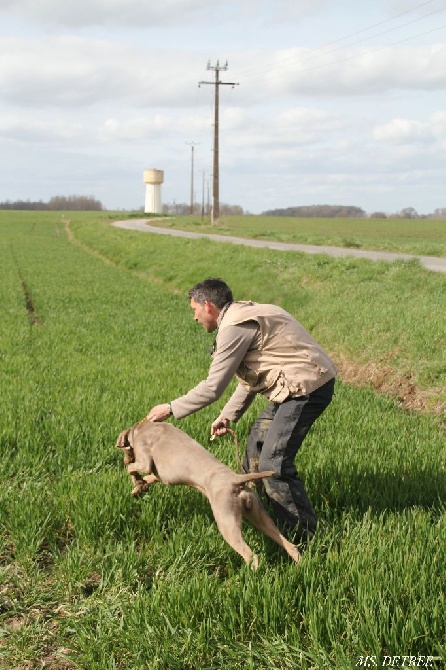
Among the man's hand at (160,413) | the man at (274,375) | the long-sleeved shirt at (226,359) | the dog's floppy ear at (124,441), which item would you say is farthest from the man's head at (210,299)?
the dog's floppy ear at (124,441)

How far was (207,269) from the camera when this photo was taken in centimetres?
2212

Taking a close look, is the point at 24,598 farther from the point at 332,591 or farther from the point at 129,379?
the point at 129,379

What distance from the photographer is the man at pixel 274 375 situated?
445 cm

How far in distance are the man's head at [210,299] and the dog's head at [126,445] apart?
1001 millimetres

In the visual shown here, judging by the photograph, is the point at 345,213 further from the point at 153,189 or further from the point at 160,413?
the point at 160,413

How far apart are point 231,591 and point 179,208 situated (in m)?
144

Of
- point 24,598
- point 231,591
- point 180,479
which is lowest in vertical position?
point 24,598

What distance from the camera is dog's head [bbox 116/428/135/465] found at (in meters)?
4.80

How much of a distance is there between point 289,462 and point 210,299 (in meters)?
1.21

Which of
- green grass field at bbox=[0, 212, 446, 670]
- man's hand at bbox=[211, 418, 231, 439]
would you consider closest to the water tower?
green grass field at bbox=[0, 212, 446, 670]

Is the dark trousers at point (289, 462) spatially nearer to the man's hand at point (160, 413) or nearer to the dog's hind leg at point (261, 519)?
the dog's hind leg at point (261, 519)

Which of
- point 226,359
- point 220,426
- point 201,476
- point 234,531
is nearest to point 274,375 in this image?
point 226,359

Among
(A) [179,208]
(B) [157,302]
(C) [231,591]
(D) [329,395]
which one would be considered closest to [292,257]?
(B) [157,302]

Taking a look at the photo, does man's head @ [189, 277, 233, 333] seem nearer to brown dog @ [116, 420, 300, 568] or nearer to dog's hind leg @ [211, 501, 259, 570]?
brown dog @ [116, 420, 300, 568]
